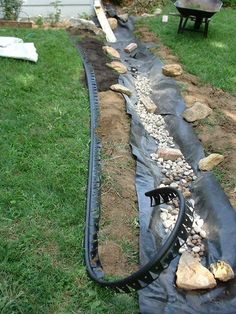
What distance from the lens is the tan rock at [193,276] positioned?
99.7 inches

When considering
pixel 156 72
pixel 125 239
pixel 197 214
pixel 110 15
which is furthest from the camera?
pixel 110 15

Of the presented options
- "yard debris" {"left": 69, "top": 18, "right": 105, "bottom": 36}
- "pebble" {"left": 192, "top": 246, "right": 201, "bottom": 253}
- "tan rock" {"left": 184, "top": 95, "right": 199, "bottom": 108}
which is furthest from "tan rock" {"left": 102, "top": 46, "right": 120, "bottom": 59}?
"pebble" {"left": 192, "top": 246, "right": 201, "bottom": 253}

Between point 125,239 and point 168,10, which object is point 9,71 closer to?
point 125,239

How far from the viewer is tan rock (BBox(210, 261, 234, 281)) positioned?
2592mm

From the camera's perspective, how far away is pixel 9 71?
5.07 m

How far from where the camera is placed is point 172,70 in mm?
5547

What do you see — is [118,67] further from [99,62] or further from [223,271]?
[223,271]

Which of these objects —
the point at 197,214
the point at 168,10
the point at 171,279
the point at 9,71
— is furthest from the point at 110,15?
the point at 171,279

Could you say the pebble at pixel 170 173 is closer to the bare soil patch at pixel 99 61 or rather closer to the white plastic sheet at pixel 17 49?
the bare soil patch at pixel 99 61

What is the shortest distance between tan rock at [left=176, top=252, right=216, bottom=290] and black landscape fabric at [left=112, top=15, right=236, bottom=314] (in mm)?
50

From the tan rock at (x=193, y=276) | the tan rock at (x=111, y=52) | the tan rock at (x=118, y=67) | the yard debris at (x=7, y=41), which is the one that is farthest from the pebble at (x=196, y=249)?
the yard debris at (x=7, y=41)

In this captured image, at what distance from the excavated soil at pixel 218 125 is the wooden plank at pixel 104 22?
4.89 feet

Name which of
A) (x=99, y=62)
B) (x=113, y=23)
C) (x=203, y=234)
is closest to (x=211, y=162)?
(x=203, y=234)

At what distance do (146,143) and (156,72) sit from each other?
194 cm
